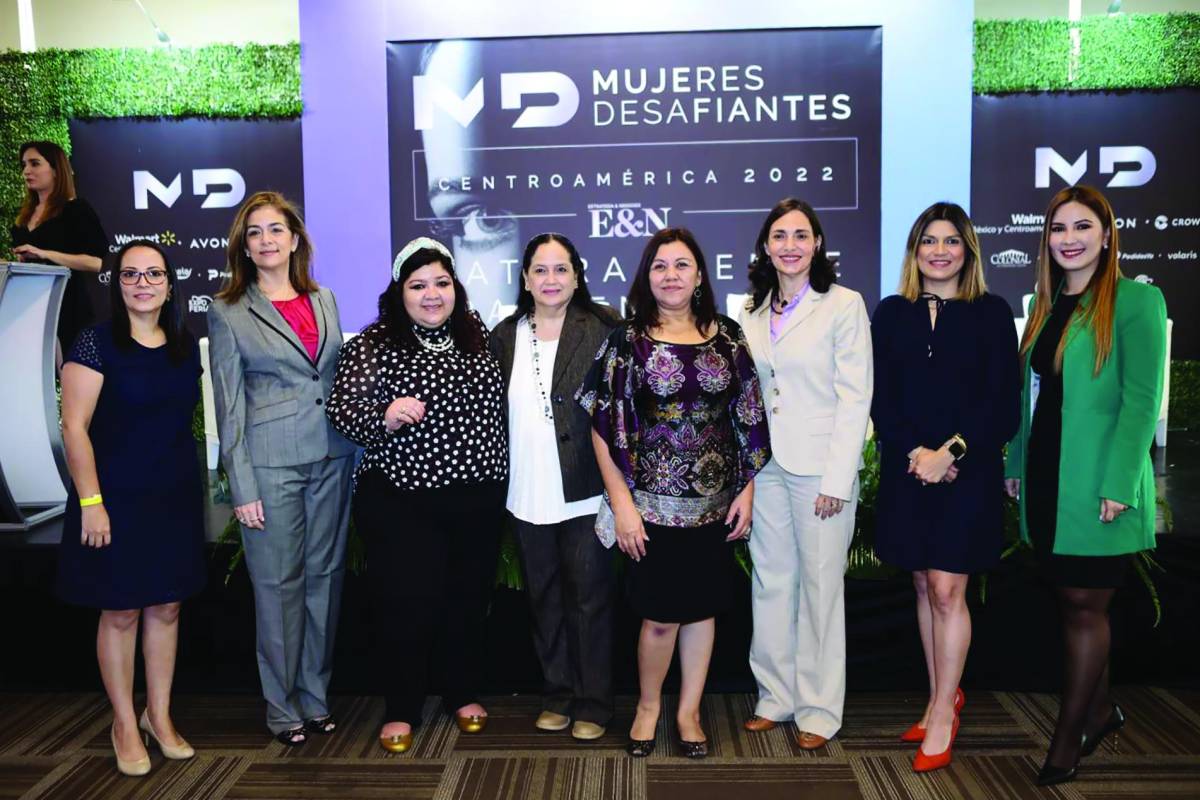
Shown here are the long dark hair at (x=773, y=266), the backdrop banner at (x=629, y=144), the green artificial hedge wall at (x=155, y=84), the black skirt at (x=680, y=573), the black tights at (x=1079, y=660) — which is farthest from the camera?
the green artificial hedge wall at (x=155, y=84)

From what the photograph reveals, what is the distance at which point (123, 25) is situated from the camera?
7438 mm

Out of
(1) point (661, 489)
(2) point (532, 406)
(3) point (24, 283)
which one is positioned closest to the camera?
(1) point (661, 489)

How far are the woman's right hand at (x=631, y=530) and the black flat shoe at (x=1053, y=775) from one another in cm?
119

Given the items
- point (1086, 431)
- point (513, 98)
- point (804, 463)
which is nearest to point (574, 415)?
point (804, 463)

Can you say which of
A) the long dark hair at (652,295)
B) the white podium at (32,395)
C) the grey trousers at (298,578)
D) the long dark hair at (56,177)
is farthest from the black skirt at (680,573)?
the long dark hair at (56,177)

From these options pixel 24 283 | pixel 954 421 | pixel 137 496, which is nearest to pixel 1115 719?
pixel 954 421

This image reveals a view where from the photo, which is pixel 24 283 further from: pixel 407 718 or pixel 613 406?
pixel 613 406

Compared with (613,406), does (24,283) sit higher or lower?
higher

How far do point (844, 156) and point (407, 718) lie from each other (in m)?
5.01

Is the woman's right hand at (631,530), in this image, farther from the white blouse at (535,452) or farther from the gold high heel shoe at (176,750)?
the gold high heel shoe at (176,750)

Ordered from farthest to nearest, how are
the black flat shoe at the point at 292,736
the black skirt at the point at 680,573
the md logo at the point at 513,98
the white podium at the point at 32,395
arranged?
the md logo at the point at 513,98 < the white podium at the point at 32,395 < the black flat shoe at the point at 292,736 < the black skirt at the point at 680,573

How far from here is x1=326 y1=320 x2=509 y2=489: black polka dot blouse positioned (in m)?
2.60

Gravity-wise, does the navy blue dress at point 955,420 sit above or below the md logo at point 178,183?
below

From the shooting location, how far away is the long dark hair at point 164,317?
2.53 meters
